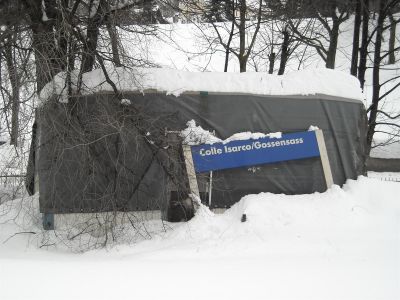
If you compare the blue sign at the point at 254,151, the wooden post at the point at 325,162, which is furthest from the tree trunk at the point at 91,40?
the wooden post at the point at 325,162

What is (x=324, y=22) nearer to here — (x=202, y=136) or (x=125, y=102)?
(x=202, y=136)

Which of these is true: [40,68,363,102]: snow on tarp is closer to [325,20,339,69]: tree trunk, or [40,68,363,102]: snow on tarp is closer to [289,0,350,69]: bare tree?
[289,0,350,69]: bare tree

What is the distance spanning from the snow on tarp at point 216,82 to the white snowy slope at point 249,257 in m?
1.81

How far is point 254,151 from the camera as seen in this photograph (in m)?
7.43

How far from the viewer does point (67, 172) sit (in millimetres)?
7004

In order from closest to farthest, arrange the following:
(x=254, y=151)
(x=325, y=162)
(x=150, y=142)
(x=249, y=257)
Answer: (x=249, y=257), (x=150, y=142), (x=254, y=151), (x=325, y=162)

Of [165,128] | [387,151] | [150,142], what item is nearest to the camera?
[150,142]

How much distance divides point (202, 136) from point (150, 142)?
37.7 inches

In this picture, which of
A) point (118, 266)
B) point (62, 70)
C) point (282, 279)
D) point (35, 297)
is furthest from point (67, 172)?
point (282, 279)

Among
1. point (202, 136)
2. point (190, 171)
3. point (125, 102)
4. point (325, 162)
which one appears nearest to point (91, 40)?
point (125, 102)

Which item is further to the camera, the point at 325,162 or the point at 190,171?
the point at 325,162

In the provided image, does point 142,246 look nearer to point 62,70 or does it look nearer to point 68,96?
point 68,96

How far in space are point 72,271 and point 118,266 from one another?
538 mm

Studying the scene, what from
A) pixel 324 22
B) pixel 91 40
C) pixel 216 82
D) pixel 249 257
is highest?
pixel 324 22
